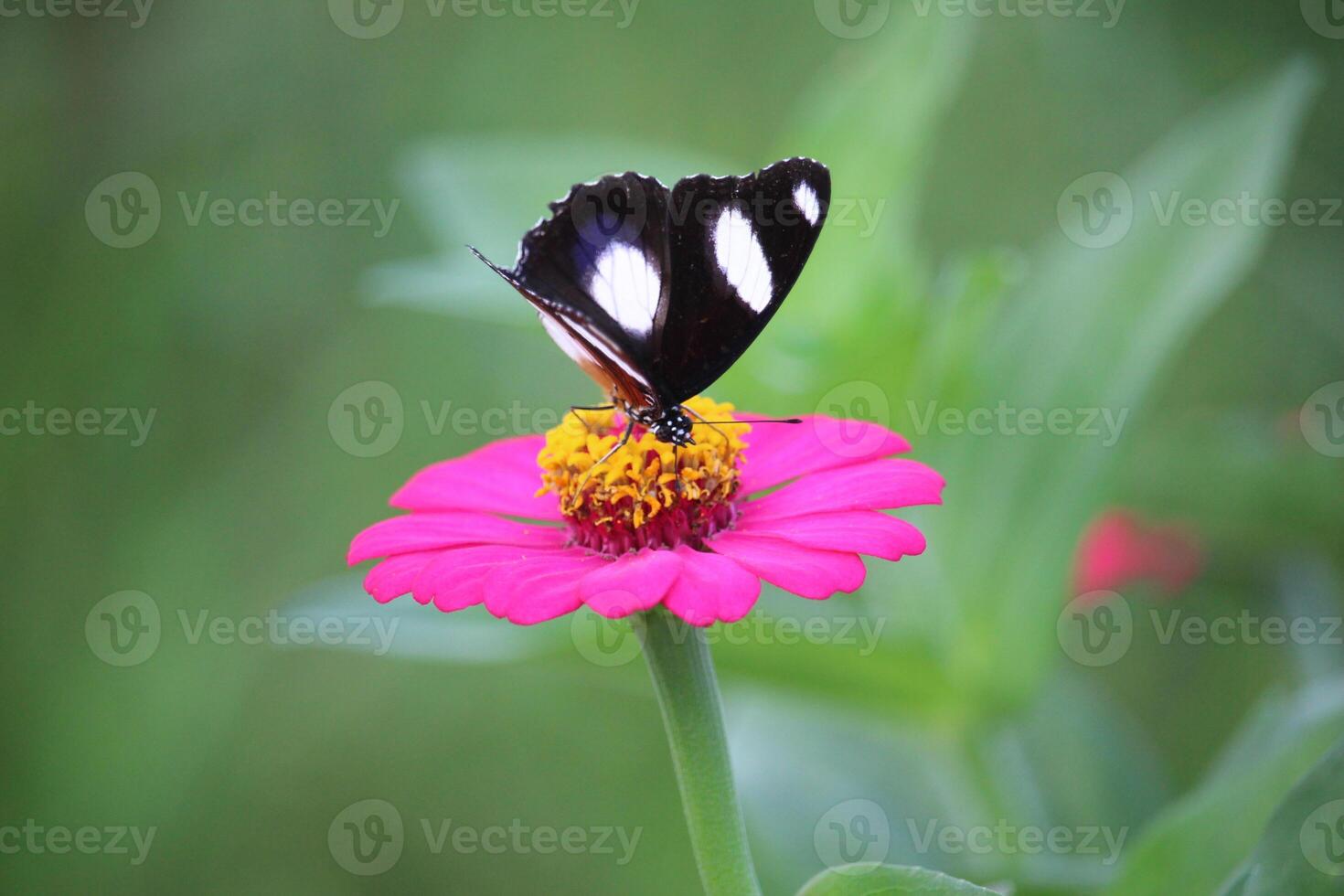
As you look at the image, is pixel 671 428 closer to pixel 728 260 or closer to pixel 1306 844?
pixel 728 260

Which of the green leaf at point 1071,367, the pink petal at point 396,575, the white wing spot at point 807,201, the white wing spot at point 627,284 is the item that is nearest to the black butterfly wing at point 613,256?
the white wing spot at point 627,284

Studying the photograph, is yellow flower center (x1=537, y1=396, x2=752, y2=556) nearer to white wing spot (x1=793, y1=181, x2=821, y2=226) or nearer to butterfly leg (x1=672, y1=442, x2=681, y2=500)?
butterfly leg (x1=672, y1=442, x2=681, y2=500)

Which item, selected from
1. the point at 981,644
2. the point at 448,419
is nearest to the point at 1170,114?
the point at 981,644

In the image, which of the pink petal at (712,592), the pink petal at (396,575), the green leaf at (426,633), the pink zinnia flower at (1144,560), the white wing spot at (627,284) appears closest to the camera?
the pink petal at (712,592)

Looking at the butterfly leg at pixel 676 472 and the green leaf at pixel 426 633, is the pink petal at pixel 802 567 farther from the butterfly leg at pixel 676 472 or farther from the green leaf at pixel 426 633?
the green leaf at pixel 426 633

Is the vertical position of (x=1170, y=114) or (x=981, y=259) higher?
(x=1170, y=114)

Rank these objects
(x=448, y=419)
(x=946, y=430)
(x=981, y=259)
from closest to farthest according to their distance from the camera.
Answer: (x=981, y=259)
(x=946, y=430)
(x=448, y=419)

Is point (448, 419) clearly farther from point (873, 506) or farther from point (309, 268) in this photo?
point (873, 506)
